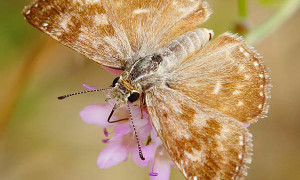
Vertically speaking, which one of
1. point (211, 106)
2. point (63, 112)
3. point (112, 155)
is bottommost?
point (63, 112)

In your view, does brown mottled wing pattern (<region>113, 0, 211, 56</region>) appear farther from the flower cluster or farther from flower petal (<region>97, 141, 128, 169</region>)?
flower petal (<region>97, 141, 128, 169</region>)

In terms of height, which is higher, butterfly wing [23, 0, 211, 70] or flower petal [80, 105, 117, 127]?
butterfly wing [23, 0, 211, 70]

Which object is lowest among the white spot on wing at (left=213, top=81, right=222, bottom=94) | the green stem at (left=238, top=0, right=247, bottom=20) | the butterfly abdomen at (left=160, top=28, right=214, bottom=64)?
the white spot on wing at (left=213, top=81, right=222, bottom=94)

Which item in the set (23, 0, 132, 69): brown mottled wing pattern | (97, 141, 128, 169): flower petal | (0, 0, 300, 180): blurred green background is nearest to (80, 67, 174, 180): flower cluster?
(97, 141, 128, 169): flower petal

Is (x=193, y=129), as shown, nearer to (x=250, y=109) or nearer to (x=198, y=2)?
(x=250, y=109)

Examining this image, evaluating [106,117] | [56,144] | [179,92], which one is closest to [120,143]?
[106,117]

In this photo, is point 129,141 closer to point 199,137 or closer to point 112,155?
point 112,155

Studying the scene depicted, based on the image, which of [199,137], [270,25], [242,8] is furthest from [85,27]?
[270,25]
